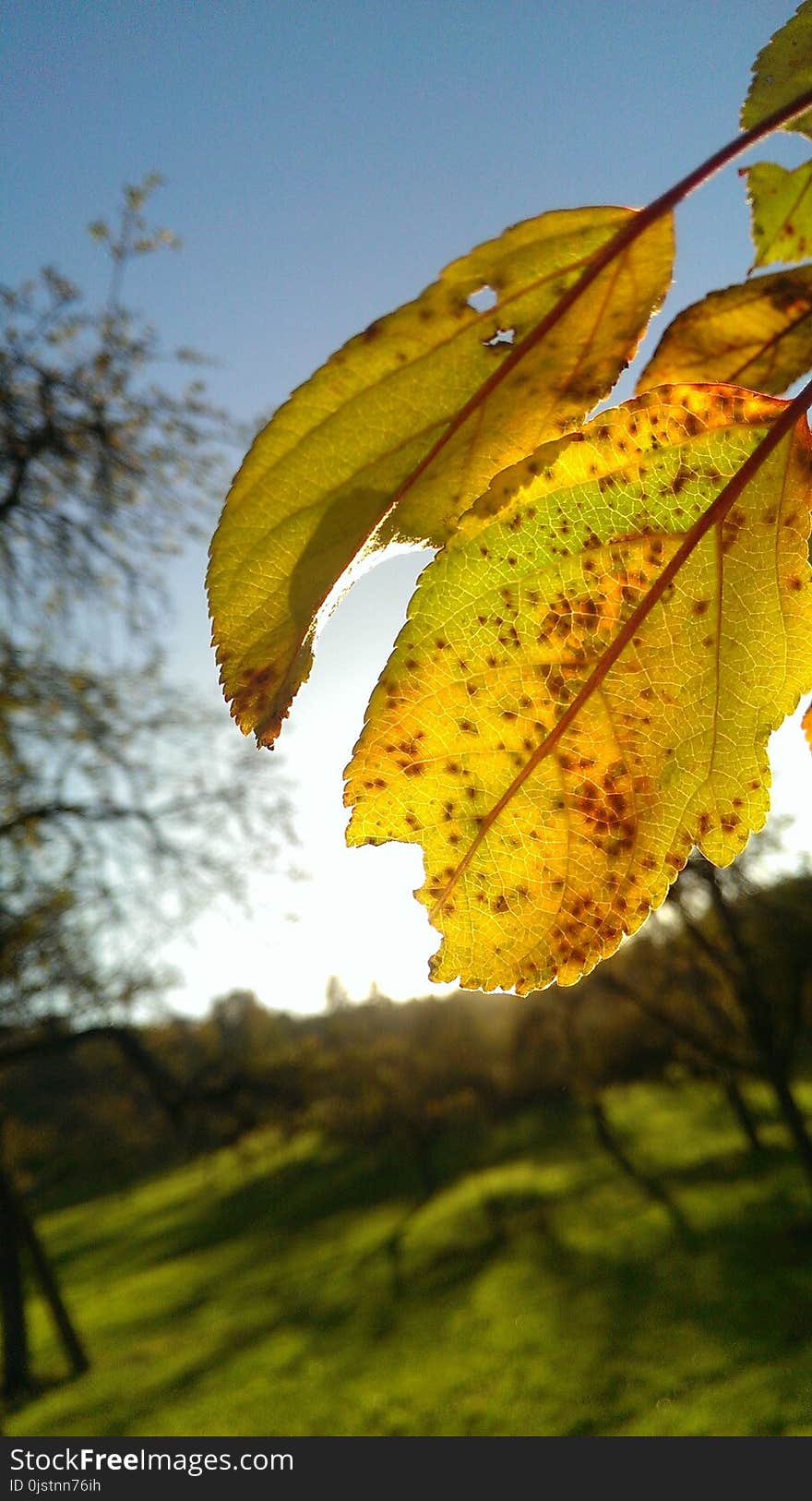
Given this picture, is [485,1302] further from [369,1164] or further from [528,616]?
[528,616]

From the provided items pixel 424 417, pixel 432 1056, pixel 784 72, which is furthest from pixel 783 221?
pixel 432 1056

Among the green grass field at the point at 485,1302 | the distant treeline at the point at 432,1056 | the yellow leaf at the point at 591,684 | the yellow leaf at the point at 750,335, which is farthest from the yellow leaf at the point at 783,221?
the green grass field at the point at 485,1302

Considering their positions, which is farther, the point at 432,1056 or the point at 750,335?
the point at 432,1056

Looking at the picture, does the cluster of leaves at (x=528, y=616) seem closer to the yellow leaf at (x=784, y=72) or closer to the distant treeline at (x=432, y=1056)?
the yellow leaf at (x=784, y=72)

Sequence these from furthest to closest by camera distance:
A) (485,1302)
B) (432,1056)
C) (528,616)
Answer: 1. (432,1056)
2. (485,1302)
3. (528,616)

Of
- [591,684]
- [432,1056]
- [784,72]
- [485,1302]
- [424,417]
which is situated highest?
[784,72]

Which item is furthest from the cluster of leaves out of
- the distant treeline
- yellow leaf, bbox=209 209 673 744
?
the distant treeline
